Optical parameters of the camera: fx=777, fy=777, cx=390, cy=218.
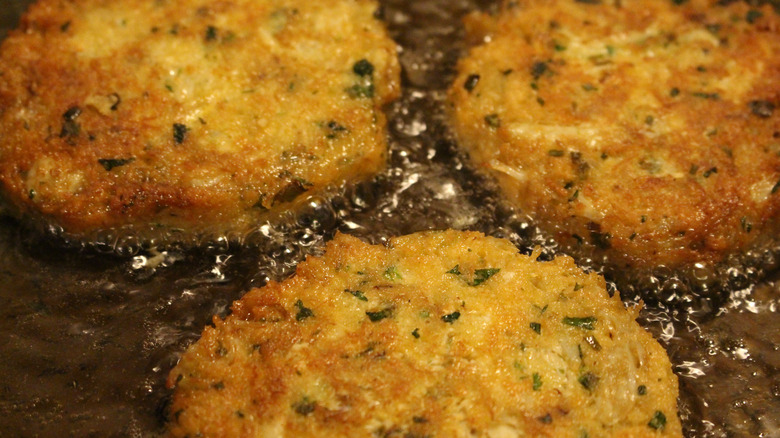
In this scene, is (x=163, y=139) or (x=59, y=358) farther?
(x=163, y=139)

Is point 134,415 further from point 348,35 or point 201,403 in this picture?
point 348,35

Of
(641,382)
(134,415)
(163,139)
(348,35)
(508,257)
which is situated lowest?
(134,415)

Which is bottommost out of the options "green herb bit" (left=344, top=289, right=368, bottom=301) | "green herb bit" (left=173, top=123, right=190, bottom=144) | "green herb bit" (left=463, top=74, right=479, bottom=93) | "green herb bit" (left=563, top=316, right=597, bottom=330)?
"green herb bit" (left=563, top=316, right=597, bottom=330)

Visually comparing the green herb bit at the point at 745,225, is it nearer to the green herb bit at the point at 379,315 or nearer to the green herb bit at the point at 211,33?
the green herb bit at the point at 379,315

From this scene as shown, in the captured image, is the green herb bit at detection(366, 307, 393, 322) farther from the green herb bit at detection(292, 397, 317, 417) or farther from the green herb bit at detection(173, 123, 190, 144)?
the green herb bit at detection(173, 123, 190, 144)

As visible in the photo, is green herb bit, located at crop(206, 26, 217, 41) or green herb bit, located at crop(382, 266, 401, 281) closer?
green herb bit, located at crop(382, 266, 401, 281)

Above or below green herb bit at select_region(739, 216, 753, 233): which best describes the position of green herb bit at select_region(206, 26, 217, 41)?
above

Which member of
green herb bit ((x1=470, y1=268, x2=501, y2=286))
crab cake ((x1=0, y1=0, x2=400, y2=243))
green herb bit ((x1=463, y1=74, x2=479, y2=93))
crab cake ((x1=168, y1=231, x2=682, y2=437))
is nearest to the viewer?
crab cake ((x1=168, y1=231, x2=682, y2=437))

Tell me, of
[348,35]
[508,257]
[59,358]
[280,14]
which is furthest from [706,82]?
[59,358]

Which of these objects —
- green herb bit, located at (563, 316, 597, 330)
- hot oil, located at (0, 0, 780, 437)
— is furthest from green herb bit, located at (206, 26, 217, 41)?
green herb bit, located at (563, 316, 597, 330)

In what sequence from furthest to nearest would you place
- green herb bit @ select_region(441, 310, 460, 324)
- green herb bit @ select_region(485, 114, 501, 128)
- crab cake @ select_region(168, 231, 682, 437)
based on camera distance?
green herb bit @ select_region(485, 114, 501, 128)
green herb bit @ select_region(441, 310, 460, 324)
crab cake @ select_region(168, 231, 682, 437)
